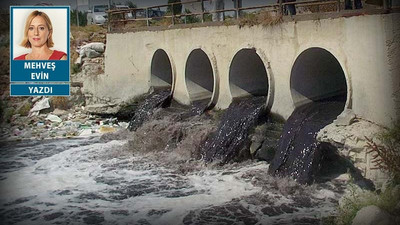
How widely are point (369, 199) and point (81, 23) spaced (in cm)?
1855

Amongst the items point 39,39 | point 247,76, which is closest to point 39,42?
point 39,39

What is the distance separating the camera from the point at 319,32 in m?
9.34

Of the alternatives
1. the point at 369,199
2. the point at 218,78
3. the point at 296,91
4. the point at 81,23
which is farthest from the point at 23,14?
the point at 81,23

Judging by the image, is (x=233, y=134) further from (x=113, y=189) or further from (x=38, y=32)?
(x=38, y=32)

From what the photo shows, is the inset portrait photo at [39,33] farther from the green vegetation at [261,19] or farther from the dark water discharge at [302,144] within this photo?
the dark water discharge at [302,144]

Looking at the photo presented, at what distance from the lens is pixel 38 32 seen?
12.8 m

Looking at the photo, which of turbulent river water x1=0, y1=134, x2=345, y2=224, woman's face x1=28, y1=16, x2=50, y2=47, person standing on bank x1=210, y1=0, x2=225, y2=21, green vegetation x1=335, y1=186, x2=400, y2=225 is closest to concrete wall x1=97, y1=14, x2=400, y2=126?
person standing on bank x1=210, y1=0, x2=225, y2=21

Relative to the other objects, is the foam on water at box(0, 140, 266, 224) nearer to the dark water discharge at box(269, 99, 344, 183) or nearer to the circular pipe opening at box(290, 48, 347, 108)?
the dark water discharge at box(269, 99, 344, 183)

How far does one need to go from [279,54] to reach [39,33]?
6878 mm

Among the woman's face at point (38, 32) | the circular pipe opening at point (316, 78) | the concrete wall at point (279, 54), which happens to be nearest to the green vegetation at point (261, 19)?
the concrete wall at point (279, 54)

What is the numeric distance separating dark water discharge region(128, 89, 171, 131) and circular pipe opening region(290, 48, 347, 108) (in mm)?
5275

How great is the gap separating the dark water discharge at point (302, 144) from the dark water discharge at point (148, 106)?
5425mm

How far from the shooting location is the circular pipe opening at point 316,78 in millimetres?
10266

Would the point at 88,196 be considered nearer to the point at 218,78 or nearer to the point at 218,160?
the point at 218,160
